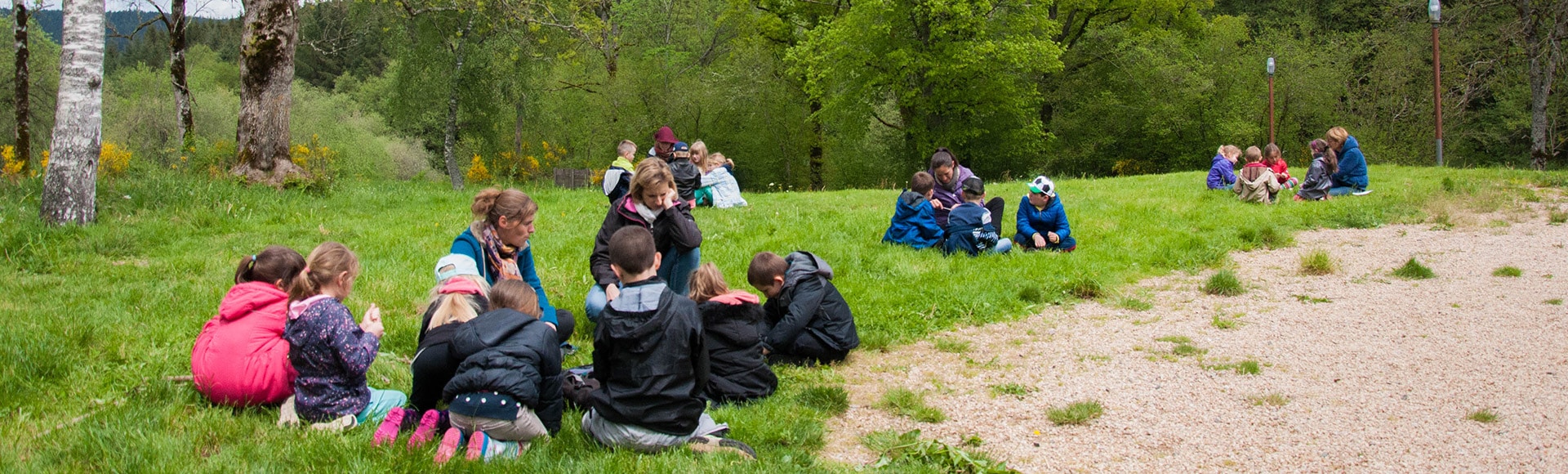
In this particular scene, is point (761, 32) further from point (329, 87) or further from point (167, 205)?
point (329, 87)

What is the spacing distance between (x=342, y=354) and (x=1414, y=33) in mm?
42622

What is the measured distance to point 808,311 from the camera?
640 cm

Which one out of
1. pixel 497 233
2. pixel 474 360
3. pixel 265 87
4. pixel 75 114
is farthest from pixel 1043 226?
pixel 265 87

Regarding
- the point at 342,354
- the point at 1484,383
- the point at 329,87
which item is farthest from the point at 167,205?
the point at 329,87

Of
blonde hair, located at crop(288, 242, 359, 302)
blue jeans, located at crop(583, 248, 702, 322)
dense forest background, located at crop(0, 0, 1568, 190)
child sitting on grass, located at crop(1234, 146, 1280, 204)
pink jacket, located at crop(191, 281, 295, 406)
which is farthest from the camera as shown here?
dense forest background, located at crop(0, 0, 1568, 190)

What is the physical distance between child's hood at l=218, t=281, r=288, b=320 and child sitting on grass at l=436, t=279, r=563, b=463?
1.02 metres

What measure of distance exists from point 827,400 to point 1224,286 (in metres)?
4.99

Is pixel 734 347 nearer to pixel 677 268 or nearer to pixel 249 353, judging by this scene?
pixel 677 268

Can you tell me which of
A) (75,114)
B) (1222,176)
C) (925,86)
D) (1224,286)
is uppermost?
(925,86)

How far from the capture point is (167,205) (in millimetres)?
11383

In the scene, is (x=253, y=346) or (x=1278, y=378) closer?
(x=253, y=346)

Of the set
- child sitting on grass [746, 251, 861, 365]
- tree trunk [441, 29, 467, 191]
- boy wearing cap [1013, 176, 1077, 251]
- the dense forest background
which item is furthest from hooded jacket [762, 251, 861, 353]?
tree trunk [441, 29, 467, 191]

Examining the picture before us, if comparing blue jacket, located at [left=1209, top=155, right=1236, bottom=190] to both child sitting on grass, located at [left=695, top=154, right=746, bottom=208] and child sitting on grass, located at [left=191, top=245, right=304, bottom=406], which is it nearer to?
child sitting on grass, located at [left=695, top=154, right=746, bottom=208]

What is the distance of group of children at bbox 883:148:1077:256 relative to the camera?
33.4 feet
